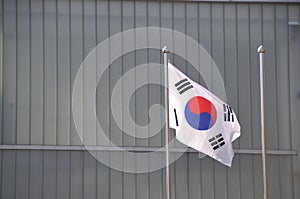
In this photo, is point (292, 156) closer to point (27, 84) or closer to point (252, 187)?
point (252, 187)

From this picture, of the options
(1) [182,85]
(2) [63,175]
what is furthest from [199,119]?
(2) [63,175]

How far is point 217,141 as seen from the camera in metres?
12.6

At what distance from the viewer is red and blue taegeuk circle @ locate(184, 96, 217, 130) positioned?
41.3ft

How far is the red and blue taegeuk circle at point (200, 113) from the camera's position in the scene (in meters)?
12.6

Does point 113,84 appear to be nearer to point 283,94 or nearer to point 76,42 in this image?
point 76,42

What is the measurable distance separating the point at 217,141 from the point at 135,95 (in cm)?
338

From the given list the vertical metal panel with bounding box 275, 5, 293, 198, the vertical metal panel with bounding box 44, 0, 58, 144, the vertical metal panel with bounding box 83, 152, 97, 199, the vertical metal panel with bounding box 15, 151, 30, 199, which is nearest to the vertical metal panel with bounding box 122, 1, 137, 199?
the vertical metal panel with bounding box 83, 152, 97, 199

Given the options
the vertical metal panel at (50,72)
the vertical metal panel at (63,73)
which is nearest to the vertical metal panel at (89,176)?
the vertical metal panel at (63,73)

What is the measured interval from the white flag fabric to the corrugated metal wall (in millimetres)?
2665

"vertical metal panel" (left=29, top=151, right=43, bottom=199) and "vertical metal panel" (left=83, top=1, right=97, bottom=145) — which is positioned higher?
"vertical metal panel" (left=83, top=1, right=97, bottom=145)

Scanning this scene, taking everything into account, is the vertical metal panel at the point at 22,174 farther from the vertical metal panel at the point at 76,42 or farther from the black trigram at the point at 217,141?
the black trigram at the point at 217,141

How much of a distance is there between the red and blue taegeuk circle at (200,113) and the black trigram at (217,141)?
0.83 ft

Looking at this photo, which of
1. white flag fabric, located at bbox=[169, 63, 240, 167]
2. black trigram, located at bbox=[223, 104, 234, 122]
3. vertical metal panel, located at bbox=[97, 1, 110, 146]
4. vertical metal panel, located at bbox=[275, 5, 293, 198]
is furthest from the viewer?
vertical metal panel, located at bbox=[275, 5, 293, 198]

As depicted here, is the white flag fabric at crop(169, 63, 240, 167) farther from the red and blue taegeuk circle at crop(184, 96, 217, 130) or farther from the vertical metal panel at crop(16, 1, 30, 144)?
the vertical metal panel at crop(16, 1, 30, 144)
